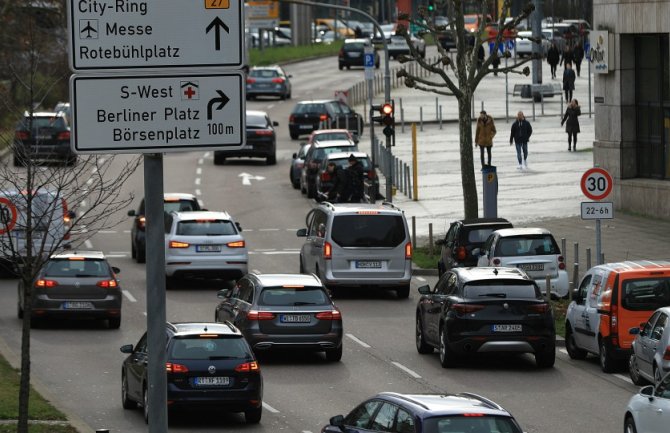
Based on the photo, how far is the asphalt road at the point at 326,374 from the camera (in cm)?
1978

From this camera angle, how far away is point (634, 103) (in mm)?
40969

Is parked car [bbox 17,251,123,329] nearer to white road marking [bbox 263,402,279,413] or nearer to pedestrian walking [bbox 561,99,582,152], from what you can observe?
white road marking [bbox 263,402,279,413]

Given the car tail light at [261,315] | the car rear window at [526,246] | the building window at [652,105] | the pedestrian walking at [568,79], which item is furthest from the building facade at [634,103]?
the pedestrian walking at [568,79]

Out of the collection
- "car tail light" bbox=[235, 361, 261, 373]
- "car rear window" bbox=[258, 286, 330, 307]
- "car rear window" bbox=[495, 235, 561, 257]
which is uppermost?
"car rear window" bbox=[495, 235, 561, 257]

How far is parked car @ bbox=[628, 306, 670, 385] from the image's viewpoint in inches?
761

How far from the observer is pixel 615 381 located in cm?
2238

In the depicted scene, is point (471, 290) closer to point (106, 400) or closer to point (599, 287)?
point (599, 287)

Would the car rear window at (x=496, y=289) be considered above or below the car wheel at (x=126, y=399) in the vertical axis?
above

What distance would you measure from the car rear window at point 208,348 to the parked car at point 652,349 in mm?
5074

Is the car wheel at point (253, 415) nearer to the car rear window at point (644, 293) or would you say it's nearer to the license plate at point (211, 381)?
the license plate at point (211, 381)

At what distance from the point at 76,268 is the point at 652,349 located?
465 inches

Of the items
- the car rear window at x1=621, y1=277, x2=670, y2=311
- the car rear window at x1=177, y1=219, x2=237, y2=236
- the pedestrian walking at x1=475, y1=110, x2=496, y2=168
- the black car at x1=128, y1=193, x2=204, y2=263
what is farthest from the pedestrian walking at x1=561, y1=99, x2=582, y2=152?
the car rear window at x1=621, y1=277, x2=670, y2=311

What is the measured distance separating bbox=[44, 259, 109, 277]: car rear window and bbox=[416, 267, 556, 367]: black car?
753cm

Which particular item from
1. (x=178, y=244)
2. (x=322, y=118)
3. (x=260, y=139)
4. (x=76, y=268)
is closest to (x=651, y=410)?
(x=76, y=268)
